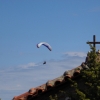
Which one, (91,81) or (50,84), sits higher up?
(50,84)

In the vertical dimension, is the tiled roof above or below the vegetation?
above

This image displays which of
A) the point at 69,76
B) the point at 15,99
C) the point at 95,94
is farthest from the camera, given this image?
the point at 15,99

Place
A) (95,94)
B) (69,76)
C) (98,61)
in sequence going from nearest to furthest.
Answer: (95,94) < (98,61) < (69,76)

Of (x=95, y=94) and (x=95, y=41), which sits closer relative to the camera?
(x=95, y=94)

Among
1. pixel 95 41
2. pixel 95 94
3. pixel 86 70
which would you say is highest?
pixel 95 41

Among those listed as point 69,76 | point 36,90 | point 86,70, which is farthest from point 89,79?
point 36,90

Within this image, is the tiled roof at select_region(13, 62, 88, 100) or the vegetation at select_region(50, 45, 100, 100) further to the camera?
the tiled roof at select_region(13, 62, 88, 100)

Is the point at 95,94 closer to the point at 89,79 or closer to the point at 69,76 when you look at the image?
the point at 89,79

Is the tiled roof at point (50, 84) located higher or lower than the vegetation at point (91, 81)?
higher

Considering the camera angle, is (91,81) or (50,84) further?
(50,84)

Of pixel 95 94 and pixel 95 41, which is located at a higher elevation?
pixel 95 41

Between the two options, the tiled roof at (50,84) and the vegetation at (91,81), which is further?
the tiled roof at (50,84)

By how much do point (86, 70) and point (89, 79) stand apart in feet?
1.19

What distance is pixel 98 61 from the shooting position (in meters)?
15.6
